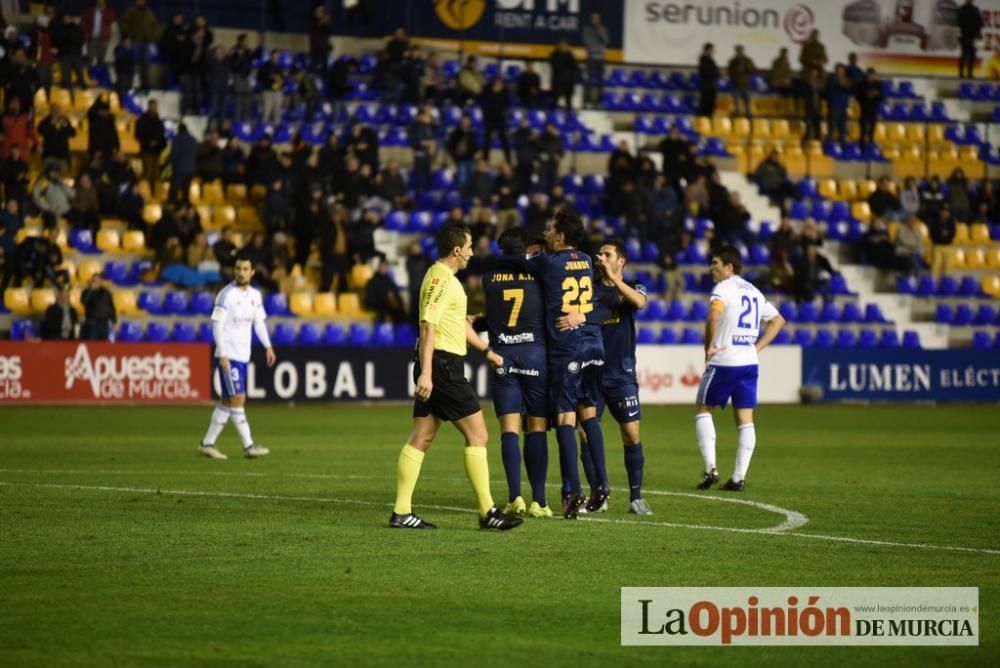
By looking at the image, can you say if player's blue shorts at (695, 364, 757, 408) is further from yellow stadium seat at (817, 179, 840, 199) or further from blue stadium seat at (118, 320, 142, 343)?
yellow stadium seat at (817, 179, 840, 199)

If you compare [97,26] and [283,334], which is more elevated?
[97,26]

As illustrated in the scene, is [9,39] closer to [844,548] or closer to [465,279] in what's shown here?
[465,279]

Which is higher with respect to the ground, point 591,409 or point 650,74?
point 650,74

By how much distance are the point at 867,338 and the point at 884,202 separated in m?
4.65

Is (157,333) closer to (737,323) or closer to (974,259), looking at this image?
(737,323)

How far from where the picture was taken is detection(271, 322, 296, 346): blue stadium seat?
32.8 meters

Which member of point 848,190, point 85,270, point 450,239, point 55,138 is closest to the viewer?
point 450,239

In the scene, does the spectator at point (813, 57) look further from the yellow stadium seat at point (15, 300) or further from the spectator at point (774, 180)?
the yellow stadium seat at point (15, 300)

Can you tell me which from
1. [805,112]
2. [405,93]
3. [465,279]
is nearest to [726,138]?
[805,112]

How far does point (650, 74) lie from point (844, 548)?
34.4m

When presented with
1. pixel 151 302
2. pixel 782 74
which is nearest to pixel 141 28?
pixel 151 302

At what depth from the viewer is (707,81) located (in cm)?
4275

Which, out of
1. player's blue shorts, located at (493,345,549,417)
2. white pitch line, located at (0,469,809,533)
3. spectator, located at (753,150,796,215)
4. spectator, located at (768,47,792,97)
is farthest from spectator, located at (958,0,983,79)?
player's blue shorts, located at (493,345,549,417)

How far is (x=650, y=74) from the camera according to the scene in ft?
148
